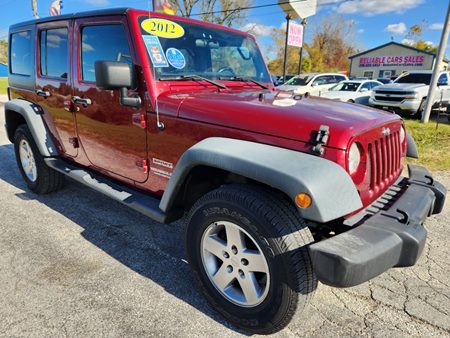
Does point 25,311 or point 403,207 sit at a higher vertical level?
point 403,207

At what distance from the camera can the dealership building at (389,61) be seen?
3909 centimetres

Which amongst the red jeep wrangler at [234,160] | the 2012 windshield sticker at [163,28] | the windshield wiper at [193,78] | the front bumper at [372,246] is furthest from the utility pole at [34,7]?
the front bumper at [372,246]

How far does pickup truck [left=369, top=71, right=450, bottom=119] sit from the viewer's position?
11008 mm

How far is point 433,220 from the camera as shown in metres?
3.78

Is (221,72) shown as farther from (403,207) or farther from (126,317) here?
(126,317)

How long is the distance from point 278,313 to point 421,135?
325 inches

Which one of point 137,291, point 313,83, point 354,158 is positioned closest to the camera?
point 354,158

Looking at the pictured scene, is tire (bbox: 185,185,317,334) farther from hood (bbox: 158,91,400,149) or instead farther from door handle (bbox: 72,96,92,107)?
door handle (bbox: 72,96,92,107)

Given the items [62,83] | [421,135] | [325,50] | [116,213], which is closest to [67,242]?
[116,213]

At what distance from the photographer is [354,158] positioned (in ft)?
6.42

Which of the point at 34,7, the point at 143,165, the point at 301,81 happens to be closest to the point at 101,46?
the point at 143,165

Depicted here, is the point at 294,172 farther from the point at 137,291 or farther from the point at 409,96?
the point at 409,96

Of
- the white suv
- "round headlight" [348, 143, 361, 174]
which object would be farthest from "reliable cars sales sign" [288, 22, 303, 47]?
"round headlight" [348, 143, 361, 174]

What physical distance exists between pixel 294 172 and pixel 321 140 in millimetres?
292
